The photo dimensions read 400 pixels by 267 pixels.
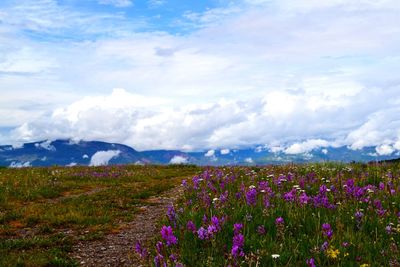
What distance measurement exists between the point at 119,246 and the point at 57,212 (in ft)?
14.7

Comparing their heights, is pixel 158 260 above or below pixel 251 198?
below

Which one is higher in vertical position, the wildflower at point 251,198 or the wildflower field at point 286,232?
the wildflower at point 251,198

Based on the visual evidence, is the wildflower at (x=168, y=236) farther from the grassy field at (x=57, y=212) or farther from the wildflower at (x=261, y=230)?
the grassy field at (x=57, y=212)

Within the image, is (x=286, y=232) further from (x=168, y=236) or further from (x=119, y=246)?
(x=119, y=246)

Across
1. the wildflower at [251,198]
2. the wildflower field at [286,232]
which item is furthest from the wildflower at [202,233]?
the wildflower at [251,198]

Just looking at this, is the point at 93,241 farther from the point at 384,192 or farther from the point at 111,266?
the point at 384,192

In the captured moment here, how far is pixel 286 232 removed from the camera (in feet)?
25.2

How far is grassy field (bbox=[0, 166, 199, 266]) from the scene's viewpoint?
9.41 meters

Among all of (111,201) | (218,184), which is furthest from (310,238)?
(111,201)

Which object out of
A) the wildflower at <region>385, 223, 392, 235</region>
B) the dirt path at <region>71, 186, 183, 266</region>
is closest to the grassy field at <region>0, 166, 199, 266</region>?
the dirt path at <region>71, 186, 183, 266</region>

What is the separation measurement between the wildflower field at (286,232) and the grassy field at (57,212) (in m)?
2.69

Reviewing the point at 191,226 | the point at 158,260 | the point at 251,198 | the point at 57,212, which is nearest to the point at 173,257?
the point at 158,260

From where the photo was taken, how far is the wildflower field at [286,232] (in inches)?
247

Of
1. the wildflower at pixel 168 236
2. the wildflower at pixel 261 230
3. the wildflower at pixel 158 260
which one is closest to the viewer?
the wildflower at pixel 158 260
